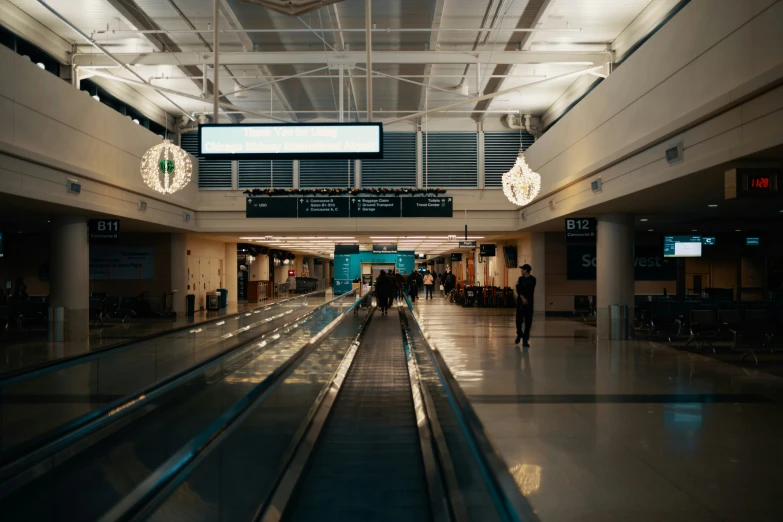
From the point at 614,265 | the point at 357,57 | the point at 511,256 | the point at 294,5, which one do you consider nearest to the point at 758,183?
the point at 294,5

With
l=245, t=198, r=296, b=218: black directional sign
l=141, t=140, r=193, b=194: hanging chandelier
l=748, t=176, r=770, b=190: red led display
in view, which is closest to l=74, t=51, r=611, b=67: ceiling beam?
l=141, t=140, r=193, b=194: hanging chandelier

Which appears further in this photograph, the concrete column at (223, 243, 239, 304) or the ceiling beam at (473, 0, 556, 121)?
the concrete column at (223, 243, 239, 304)

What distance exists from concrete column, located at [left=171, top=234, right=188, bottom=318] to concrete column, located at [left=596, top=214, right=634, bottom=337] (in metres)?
16.6

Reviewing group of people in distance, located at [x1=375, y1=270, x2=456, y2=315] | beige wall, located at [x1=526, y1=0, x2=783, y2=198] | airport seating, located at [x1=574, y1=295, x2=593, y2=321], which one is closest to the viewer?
beige wall, located at [x1=526, y1=0, x2=783, y2=198]

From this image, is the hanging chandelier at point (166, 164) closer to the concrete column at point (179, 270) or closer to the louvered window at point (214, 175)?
the louvered window at point (214, 175)

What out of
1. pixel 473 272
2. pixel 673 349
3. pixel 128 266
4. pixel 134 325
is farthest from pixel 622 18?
pixel 473 272

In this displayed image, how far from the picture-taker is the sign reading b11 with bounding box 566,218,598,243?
16.6 meters

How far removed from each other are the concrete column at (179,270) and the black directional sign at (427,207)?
923 centimetres

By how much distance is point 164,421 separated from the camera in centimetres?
763

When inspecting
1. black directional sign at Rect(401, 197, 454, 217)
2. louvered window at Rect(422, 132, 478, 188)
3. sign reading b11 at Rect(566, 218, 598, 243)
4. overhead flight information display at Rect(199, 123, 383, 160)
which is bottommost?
sign reading b11 at Rect(566, 218, 598, 243)

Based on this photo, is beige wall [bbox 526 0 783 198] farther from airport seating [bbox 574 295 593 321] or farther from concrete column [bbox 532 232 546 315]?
airport seating [bbox 574 295 593 321]

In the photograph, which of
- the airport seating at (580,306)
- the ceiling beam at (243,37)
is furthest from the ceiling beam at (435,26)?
the airport seating at (580,306)

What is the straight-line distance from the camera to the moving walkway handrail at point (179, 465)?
169 inches

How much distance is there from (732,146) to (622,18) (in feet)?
28.9
